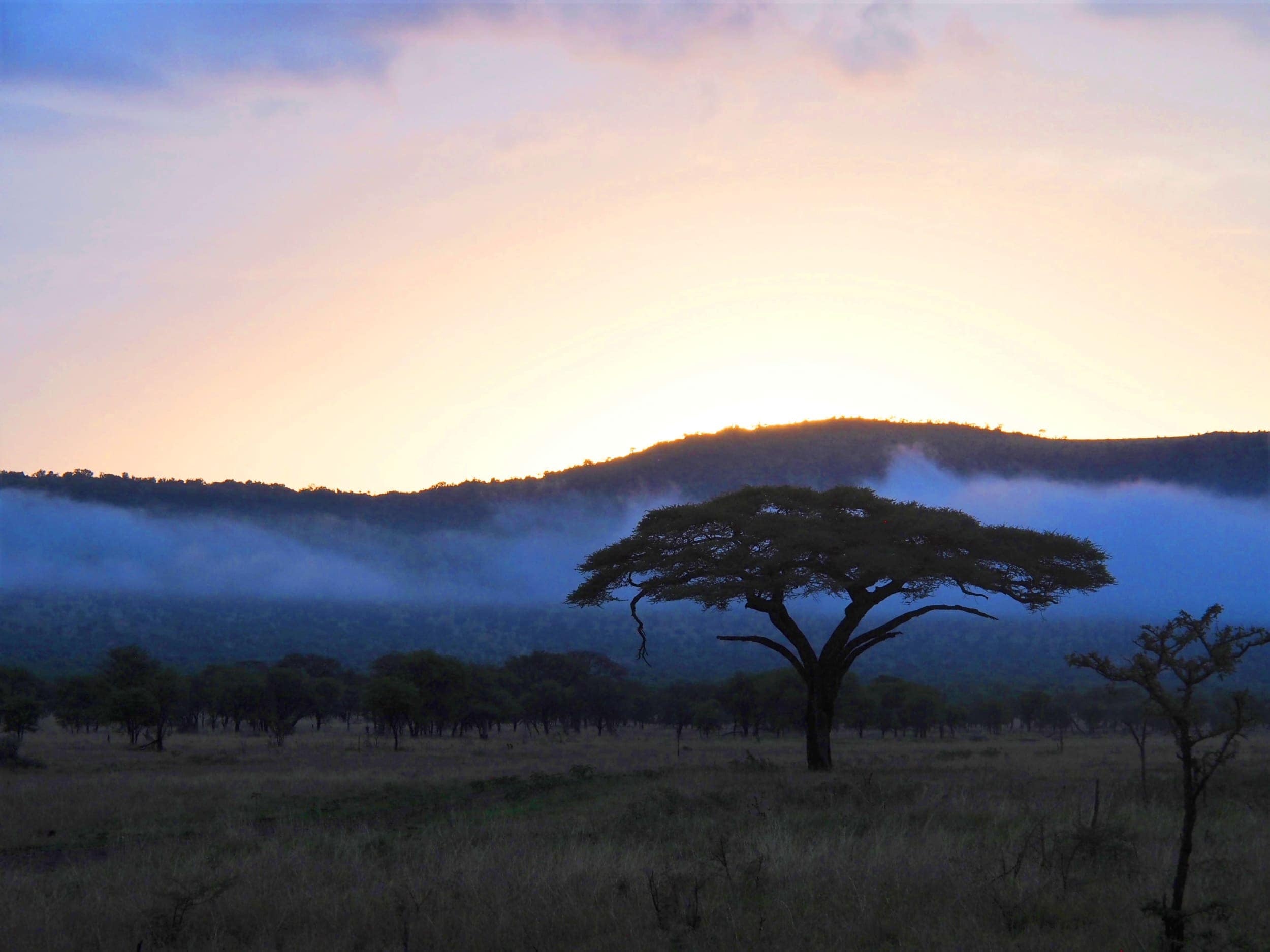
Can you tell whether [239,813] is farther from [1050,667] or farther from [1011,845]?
[1050,667]

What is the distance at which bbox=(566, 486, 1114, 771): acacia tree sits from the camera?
26.1 metres

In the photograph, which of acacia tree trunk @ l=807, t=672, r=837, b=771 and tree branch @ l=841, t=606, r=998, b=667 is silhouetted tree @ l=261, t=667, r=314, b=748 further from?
tree branch @ l=841, t=606, r=998, b=667

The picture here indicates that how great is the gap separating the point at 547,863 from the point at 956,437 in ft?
533

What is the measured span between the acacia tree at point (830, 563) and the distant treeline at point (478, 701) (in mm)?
24976

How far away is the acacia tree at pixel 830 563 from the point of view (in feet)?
85.6

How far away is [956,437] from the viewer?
542ft

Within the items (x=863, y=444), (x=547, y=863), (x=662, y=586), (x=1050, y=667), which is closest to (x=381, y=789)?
(x=662, y=586)

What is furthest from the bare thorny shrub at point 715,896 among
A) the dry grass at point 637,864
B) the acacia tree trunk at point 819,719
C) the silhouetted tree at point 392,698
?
the silhouetted tree at point 392,698

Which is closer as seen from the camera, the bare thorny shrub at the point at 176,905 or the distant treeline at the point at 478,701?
the bare thorny shrub at the point at 176,905

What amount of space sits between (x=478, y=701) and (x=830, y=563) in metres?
45.2

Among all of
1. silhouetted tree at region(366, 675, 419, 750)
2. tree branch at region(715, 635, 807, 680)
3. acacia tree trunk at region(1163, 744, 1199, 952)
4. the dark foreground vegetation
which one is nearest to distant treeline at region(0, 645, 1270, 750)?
silhouetted tree at region(366, 675, 419, 750)

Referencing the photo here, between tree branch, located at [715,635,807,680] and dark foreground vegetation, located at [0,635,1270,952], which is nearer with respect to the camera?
dark foreground vegetation, located at [0,635,1270,952]

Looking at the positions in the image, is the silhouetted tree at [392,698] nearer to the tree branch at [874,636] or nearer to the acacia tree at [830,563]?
the acacia tree at [830,563]

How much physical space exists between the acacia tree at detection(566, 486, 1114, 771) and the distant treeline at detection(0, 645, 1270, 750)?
25.0m
